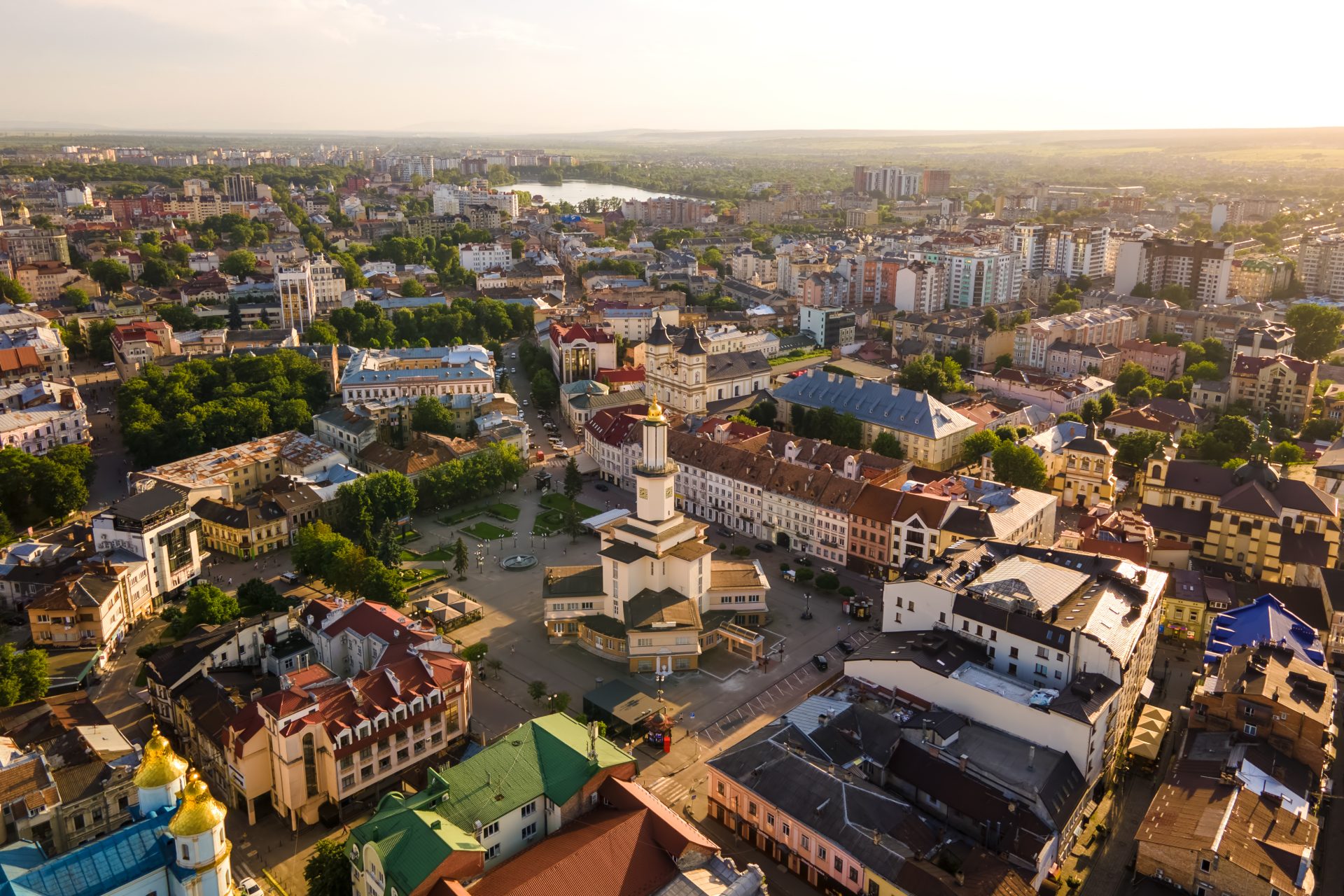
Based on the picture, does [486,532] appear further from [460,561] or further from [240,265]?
[240,265]

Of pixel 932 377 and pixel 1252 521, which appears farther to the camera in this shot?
pixel 932 377

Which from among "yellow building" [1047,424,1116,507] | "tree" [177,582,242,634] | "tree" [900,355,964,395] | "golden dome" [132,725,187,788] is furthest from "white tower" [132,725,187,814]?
"tree" [900,355,964,395]

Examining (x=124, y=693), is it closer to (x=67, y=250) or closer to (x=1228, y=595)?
(x=1228, y=595)

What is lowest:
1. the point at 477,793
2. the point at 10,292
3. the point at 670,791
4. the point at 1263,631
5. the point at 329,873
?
the point at 670,791

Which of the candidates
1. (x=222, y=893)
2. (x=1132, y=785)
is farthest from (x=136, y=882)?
(x=1132, y=785)

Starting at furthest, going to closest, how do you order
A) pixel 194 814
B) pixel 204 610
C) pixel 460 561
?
pixel 460 561
pixel 204 610
pixel 194 814

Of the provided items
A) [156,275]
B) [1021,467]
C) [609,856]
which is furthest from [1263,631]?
[156,275]
